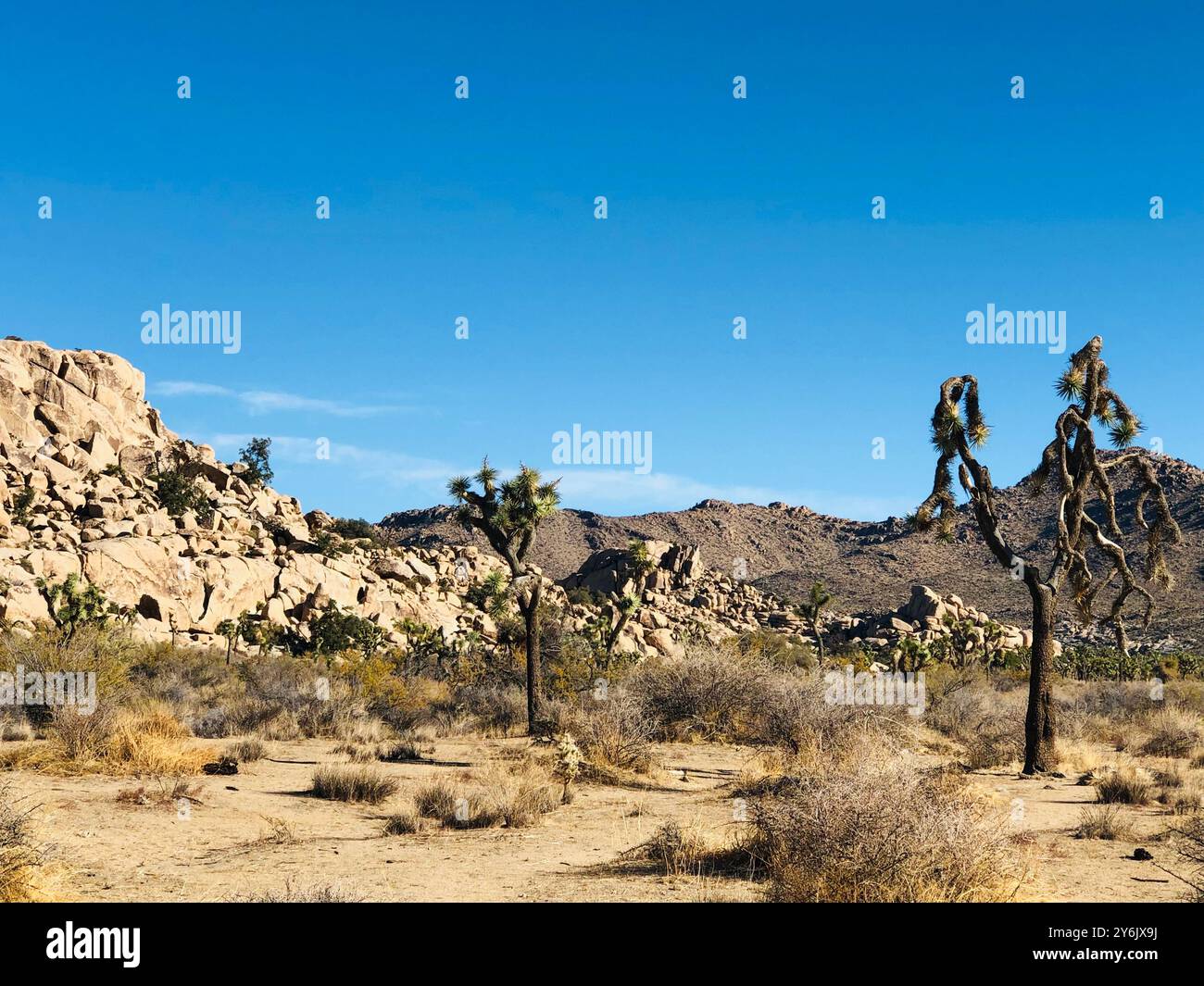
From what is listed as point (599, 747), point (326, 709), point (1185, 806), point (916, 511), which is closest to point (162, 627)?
point (326, 709)

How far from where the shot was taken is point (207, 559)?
194ft

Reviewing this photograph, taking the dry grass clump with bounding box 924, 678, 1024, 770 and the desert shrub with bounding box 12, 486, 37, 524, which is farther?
the desert shrub with bounding box 12, 486, 37, 524

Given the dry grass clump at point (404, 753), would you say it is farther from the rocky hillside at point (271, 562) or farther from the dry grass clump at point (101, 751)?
the rocky hillside at point (271, 562)

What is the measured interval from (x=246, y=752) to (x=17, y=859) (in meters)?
10.6

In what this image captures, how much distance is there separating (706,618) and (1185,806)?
219ft

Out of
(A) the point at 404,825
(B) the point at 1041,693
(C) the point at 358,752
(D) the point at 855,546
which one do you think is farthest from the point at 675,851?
(D) the point at 855,546

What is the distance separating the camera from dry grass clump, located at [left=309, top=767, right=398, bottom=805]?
48.2ft

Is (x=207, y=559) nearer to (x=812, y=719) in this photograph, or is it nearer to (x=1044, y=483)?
(x=812, y=719)

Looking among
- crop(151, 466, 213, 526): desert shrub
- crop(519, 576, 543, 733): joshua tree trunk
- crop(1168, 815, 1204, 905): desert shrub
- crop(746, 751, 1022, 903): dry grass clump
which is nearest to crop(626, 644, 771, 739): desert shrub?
crop(519, 576, 543, 733): joshua tree trunk

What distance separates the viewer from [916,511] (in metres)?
18.2

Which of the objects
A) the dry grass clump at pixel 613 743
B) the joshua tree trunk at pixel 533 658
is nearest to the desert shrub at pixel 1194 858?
the dry grass clump at pixel 613 743

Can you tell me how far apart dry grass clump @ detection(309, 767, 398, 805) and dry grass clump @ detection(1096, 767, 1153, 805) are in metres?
11.2

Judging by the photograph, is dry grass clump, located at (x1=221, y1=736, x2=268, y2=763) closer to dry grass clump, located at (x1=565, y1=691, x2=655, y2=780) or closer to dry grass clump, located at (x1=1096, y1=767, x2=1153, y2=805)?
dry grass clump, located at (x1=565, y1=691, x2=655, y2=780)
